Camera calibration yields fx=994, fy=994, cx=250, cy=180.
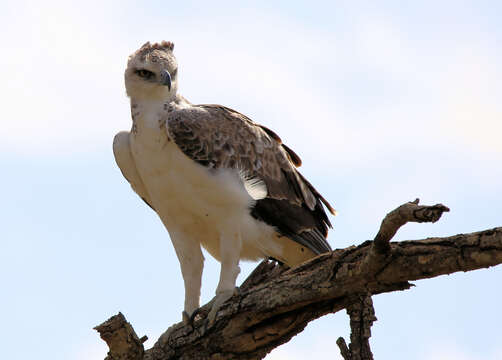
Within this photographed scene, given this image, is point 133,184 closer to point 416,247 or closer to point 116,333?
point 116,333

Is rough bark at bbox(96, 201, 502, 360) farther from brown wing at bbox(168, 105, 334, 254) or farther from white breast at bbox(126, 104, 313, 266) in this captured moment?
brown wing at bbox(168, 105, 334, 254)

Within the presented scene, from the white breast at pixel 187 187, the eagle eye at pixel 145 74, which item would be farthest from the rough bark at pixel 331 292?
the eagle eye at pixel 145 74

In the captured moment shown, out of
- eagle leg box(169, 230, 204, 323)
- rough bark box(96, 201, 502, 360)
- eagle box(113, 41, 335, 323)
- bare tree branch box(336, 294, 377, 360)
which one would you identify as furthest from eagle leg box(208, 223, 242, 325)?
bare tree branch box(336, 294, 377, 360)

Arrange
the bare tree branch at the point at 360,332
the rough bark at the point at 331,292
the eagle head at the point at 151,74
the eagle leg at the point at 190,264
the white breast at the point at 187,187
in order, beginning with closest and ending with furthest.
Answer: the rough bark at the point at 331,292 < the bare tree branch at the point at 360,332 < the white breast at the point at 187,187 < the eagle head at the point at 151,74 < the eagle leg at the point at 190,264

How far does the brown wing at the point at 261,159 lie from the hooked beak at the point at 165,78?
26 cm

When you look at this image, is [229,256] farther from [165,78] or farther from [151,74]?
[151,74]

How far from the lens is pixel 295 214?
10.2 metres

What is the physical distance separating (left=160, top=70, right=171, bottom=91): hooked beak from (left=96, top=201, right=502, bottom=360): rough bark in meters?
2.35

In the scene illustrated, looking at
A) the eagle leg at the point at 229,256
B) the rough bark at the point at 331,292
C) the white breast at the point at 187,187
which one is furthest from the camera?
the eagle leg at the point at 229,256

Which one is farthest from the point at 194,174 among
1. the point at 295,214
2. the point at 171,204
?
the point at 295,214

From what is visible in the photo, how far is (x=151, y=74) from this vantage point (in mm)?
9930

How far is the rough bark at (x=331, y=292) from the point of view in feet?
22.0

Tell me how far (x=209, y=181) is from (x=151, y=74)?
129 cm

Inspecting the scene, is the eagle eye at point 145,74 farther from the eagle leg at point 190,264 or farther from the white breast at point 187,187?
the eagle leg at point 190,264
